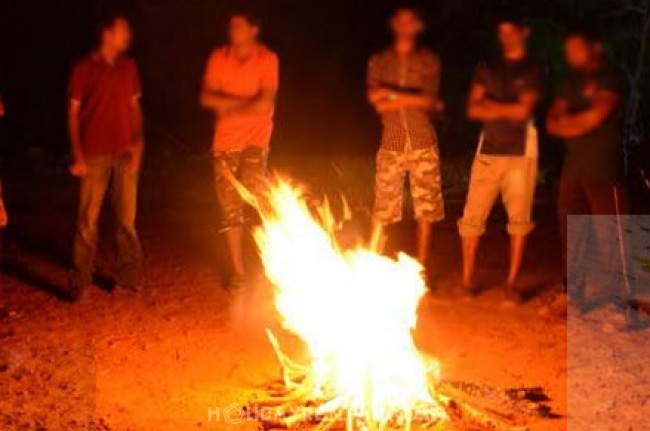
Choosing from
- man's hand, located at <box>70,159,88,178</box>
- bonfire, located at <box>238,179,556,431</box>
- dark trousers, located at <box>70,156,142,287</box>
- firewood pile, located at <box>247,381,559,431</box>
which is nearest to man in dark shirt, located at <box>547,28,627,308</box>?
bonfire, located at <box>238,179,556,431</box>

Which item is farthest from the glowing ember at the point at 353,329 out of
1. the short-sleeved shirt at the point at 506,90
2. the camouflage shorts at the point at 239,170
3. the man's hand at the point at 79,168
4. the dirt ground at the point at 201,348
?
the man's hand at the point at 79,168

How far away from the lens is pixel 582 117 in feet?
20.1

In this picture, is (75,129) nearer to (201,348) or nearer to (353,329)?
(201,348)

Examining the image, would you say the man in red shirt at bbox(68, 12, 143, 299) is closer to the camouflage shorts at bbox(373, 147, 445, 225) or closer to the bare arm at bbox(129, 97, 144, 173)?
the bare arm at bbox(129, 97, 144, 173)

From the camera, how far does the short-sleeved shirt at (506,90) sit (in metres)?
6.14

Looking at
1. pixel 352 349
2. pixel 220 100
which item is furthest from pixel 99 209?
pixel 352 349

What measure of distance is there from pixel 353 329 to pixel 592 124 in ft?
8.13

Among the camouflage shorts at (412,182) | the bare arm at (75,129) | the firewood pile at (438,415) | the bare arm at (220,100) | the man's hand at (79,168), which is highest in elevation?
the bare arm at (220,100)

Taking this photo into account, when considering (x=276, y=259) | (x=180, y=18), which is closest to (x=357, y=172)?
(x=180, y=18)

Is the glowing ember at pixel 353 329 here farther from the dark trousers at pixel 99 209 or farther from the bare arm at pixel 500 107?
the dark trousers at pixel 99 209

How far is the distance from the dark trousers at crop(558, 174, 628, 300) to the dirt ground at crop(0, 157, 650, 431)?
305 mm

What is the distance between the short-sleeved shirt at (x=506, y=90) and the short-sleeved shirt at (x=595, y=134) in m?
0.26

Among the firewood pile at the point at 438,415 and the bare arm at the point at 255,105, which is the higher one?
the bare arm at the point at 255,105

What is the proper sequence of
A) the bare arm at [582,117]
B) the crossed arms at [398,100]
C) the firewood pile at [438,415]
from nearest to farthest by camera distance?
the firewood pile at [438,415]
the bare arm at [582,117]
the crossed arms at [398,100]
